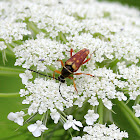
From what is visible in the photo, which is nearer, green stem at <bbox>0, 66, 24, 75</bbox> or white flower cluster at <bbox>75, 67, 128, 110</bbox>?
white flower cluster at <bbox>75, 67, 128, 110</bbox>

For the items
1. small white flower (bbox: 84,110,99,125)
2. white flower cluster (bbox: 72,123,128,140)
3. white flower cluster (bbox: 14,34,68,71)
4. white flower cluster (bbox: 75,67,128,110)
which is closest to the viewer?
white flower cluster (bbox: 72,123,128,140)

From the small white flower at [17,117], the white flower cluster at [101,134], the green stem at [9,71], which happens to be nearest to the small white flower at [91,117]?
the white flower cluster at [101,134]

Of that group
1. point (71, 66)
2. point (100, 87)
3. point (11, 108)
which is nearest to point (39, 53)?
point (71, 66)

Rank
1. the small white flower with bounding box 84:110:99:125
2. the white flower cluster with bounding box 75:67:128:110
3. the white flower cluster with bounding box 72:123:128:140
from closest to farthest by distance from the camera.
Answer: the white flower cluster with bounding box 72:123:128:140 < the small white flower with bounding box 84:110:99:125 < the white flower cluster with bounding box 75:67:128:110

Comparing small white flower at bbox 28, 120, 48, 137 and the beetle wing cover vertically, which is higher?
the beetle wing cover

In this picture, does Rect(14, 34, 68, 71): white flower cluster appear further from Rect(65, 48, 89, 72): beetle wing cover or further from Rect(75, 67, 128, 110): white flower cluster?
Rect(75, 67, 128, 110): white flower cluster

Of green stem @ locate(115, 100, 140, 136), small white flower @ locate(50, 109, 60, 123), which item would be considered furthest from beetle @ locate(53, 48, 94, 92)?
green stem @ locate(115, 100, 140, 136)

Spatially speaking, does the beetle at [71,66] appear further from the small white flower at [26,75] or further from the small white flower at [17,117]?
the small white flower at [17,117]
